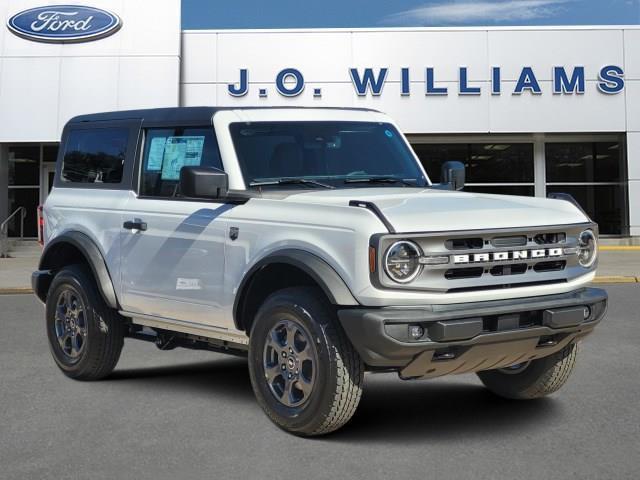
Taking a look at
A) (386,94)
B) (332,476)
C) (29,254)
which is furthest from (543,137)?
(332,476)

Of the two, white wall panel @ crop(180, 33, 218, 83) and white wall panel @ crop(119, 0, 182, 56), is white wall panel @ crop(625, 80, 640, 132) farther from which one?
white wall panel @ crop(119, 0, 182, 56)

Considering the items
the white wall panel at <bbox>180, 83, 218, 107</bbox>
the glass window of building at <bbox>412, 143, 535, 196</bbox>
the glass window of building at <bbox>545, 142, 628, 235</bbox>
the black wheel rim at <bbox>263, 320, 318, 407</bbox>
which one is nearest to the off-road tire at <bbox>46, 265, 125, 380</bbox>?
the black wheel rim at <bbox>263, 320, 318, 407</bbox>

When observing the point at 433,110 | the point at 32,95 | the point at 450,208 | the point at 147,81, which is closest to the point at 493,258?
the point at 450,208

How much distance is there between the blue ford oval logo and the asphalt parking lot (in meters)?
21.9

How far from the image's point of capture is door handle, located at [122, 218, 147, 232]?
253 inches

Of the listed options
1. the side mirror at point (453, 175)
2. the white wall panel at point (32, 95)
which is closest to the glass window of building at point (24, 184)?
the white wall panel at point (32, 95)

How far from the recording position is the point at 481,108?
95.0 feet

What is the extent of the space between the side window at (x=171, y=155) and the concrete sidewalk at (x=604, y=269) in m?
10.5

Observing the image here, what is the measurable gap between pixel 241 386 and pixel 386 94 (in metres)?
22.9

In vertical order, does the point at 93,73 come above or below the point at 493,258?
above

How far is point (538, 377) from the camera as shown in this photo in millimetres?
5871

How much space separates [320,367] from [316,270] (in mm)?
536

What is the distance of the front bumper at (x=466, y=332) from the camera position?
4652 millimetres

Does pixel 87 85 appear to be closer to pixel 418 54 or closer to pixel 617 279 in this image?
pixel 418 54
